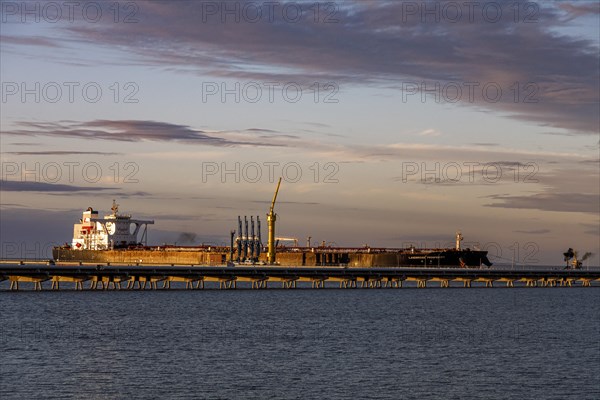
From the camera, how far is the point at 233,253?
175125mm

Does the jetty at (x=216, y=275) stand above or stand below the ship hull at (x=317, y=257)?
below

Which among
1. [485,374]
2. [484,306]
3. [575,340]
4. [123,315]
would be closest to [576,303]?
[484,306]

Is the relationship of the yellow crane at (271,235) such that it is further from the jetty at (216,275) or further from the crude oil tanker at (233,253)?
the jetty at (216,275)

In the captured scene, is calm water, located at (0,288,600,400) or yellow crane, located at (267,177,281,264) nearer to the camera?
calm water, located at (0,288,600,400)

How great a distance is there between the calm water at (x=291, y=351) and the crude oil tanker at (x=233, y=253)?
217 ft

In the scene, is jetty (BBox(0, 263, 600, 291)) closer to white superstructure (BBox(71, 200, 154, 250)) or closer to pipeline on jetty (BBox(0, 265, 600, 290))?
pipeline on jetty (BBox(0, 265, 600, 290))

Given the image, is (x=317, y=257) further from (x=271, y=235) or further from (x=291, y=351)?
(x=291, y=351)

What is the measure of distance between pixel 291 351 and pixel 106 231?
13568 centimetres

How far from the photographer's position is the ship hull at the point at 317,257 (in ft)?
534

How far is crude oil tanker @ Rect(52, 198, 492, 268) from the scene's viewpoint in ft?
536

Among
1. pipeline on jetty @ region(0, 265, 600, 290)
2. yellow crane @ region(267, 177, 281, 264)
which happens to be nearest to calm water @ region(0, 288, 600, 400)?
pipeline on jetty @ region(0, 265, 600, 290)

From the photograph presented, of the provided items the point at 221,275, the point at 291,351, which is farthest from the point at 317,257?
the point at 291,351

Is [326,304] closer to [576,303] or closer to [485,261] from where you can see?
[576,303]

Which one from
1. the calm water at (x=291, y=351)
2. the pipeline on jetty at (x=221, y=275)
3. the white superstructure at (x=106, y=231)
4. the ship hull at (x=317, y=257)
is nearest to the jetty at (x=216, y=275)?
the pipeline on jetty at (x=221, y=275)
